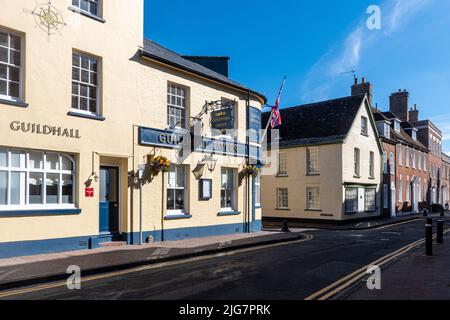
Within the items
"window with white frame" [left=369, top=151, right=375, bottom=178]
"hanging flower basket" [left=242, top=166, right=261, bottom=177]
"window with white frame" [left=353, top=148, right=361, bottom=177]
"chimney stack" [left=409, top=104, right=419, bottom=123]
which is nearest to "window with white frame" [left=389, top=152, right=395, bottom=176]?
"window with white frame" [left=369, top=151, right=375, bottom=178]

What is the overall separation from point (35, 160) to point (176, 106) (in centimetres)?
599

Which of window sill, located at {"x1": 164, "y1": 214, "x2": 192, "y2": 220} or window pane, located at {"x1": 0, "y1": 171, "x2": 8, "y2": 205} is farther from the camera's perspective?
window sill, located at {"x1": 164, "y1": 214, "x2": 192, "y2": 220}

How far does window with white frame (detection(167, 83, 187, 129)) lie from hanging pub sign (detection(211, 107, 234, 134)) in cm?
135

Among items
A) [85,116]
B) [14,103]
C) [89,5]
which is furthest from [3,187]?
[89,5]

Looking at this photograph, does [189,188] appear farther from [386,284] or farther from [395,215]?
[395,215]

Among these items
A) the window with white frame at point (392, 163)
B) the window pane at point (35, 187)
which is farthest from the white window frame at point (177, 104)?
the window with white frame at point (392, 163)

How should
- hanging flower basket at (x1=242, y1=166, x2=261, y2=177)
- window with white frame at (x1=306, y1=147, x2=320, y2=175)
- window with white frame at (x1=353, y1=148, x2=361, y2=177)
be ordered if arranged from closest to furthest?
hanging flower basket at (x1=242, y1=166, x2=261, y2=177), window with white frame at (x1=306, y1=147, x2=320, y2=175), window with white frame at (x1=353, y1=148, x2=361, y2=177)

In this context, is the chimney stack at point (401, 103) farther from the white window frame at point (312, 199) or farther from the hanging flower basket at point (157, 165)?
the hanging flower basket at point (157, 165)

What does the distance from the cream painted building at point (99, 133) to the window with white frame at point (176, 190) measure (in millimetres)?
48

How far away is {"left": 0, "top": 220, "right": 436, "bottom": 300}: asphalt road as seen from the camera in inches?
280

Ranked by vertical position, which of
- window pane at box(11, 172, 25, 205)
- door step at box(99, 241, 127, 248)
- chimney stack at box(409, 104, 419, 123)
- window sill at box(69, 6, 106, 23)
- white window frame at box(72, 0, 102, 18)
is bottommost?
door step at box(99, 241, 127, 248)

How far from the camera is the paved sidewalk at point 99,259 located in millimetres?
8227

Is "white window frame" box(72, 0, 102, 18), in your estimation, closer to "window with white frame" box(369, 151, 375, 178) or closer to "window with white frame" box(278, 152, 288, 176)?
"window with white frame" box(278, 152, 288, 176)
